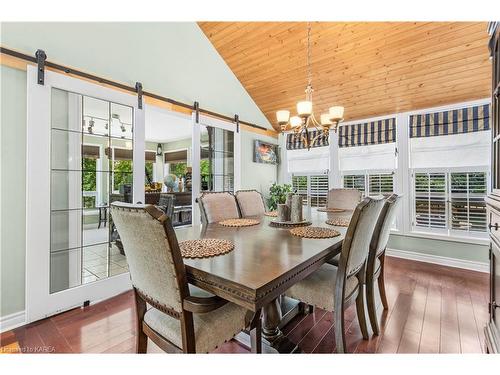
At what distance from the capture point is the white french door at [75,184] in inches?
79.3

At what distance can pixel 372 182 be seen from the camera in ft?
13.5

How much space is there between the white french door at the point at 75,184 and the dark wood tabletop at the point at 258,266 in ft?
4.24

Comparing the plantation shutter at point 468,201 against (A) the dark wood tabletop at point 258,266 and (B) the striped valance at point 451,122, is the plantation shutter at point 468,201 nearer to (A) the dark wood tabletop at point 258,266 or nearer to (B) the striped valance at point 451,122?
(B) the striped valance at point 451,122

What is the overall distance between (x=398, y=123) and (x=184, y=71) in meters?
3.27

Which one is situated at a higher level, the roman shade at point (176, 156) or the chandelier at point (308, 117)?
the roman shade at point (176, 156)

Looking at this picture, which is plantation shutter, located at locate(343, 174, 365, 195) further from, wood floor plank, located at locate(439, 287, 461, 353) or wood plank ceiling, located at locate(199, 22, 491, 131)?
wood floor plank, located at locate(439, 287, 461, 353)

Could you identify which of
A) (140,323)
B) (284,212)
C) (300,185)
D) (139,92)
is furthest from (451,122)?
(140,323)

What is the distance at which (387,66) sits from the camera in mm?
3115

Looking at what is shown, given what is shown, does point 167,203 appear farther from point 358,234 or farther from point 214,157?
point 358,234

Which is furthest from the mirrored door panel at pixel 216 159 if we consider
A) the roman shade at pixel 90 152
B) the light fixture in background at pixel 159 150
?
the light fixture in background at pixel 159 150

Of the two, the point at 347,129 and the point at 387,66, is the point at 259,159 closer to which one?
the point at 347,129

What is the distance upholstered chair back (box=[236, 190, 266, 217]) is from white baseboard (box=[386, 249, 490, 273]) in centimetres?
241

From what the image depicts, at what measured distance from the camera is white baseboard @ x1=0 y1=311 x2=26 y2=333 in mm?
1919

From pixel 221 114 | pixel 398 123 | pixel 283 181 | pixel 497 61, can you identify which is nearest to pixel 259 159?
pixel 283 181
